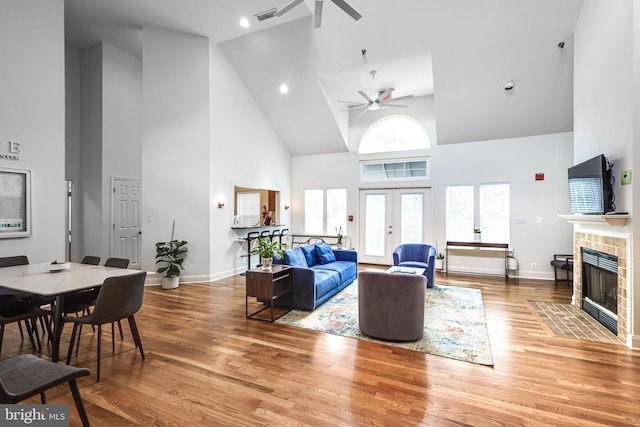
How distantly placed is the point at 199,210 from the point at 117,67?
406 cm

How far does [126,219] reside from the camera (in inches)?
271

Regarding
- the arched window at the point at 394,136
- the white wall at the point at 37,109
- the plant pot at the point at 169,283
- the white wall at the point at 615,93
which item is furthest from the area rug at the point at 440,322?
the arched window at the point at 394,136

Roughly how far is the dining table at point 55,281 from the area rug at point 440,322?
2154mm

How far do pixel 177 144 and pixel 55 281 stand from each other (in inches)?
148

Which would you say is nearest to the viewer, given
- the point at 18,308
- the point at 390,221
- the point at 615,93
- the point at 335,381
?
the point at 335,381

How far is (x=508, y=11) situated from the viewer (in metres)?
4.58

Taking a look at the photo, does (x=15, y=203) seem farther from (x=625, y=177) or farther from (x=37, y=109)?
(x=625, y=177)

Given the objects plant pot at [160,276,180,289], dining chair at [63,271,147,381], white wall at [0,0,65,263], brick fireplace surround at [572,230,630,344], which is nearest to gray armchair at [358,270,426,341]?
brick fireplace surround at [572,230,630,344]

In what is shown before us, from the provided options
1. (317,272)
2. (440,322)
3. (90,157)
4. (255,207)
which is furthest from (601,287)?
(90,157)

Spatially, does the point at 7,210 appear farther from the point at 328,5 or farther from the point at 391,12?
the point at 391,12

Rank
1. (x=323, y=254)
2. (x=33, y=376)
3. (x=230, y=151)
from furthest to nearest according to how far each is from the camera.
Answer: (x=230, y=151) < (x=323, y=254) < (x=33, y=376)

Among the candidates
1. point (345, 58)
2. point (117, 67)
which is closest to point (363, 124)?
point (345, 58)

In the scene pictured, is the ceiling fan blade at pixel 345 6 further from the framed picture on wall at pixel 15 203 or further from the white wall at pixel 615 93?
the framed picture on wall at pixel 15 203

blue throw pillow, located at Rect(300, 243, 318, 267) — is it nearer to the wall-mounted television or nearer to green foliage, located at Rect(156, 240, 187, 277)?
green foliage, located at Rect(156, 240, 187, 277)
